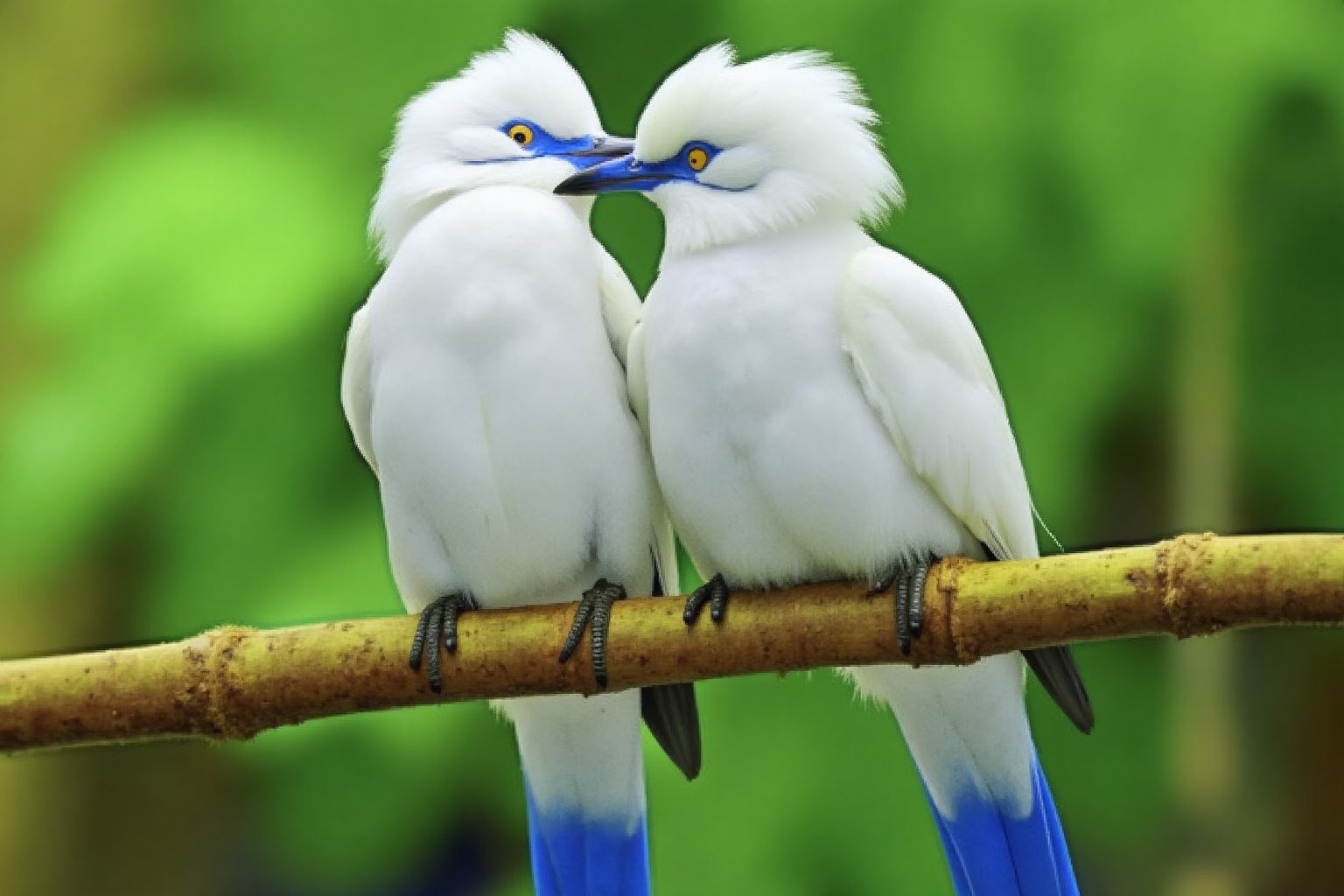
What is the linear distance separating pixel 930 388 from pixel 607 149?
0.58m

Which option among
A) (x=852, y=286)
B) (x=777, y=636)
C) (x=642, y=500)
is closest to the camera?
(x=777, y=636)

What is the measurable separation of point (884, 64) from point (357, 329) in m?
1.49

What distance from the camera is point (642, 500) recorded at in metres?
2.37

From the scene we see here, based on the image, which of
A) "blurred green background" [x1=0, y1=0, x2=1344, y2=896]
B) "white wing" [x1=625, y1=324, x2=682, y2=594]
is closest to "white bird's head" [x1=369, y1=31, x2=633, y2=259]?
"white wing" [x1=625, y1=324, x2=682, y2=594]

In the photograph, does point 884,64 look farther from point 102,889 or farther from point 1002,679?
point 102,889

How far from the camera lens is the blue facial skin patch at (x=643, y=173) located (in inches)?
91.9

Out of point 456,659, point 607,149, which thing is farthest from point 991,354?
point 456,659

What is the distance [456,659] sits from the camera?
217 cm

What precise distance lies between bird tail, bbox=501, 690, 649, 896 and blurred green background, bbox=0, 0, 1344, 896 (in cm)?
89

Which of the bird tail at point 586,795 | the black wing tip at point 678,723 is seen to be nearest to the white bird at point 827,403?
the black wing tip at point 678,723

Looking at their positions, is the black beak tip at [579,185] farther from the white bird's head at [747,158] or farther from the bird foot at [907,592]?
the bird foot at [907,592]

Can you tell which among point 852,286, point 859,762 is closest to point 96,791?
point 859,762

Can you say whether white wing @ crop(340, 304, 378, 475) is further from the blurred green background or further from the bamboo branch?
the blurred green background

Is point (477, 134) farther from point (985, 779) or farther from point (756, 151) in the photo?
point (985, 779)
